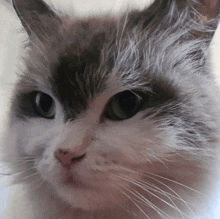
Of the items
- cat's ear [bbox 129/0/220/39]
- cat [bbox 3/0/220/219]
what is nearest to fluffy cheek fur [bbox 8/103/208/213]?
cat [bbox 3/0/220/219]

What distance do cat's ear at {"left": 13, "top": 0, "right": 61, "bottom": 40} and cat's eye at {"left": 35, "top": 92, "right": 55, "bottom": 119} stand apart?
15cm

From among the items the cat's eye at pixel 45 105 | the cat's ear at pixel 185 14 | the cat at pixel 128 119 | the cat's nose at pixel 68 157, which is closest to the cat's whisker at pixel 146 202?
the cat at pixel 128 119

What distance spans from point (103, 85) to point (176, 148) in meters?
0.20

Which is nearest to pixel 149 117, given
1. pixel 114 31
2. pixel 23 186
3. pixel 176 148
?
pixel 176 148

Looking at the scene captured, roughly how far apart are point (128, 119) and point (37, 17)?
0.36m

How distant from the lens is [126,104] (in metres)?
0.54

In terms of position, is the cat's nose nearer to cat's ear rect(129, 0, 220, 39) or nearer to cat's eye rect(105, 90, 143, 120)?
cat's eye rect(105, 90, 143, 120)

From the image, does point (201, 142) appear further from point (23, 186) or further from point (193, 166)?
point (23, 186)

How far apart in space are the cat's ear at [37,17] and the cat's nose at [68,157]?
12.3 inches

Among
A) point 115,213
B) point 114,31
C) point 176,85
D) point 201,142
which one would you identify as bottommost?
point 115,213

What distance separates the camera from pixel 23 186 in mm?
653

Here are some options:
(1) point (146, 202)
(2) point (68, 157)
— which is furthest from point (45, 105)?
(1) point (146, 202)

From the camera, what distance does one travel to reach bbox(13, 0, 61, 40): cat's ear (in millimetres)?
661

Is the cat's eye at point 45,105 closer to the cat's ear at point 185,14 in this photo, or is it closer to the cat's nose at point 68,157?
the cat's nose at point 68,157
